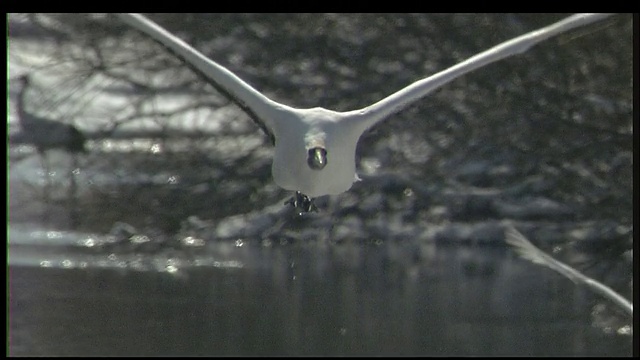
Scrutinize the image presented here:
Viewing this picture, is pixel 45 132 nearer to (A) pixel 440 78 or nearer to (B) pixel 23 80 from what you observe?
(B) pixel 23 80

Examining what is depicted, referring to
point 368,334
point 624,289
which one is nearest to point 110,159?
point 368,334

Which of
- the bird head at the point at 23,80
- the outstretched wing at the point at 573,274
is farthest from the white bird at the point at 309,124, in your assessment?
the bird head at the point at 23,80

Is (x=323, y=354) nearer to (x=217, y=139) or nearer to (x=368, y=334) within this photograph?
(x=368, y=334)

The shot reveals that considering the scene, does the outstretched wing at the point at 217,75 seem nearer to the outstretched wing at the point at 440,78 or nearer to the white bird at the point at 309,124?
the white bird at the point at 309,124

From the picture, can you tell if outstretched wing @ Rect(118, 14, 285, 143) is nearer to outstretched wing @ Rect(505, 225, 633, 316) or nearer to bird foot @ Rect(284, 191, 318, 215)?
bird foot @ Rect(284, 191, 318, 215)

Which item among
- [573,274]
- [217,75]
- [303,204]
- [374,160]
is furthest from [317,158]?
[374,160]

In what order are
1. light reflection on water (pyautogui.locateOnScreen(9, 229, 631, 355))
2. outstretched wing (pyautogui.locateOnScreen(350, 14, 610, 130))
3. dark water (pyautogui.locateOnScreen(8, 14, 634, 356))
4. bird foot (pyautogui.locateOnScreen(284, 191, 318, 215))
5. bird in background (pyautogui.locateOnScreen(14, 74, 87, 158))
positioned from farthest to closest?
bird in background (pyautogui.locateOnScreen(14, 74, 87, 158)), dark water (pyautogui.locateOnScreen(8, 14, 634, 356)), light reflection on water (pyautogui.locateOnScreen(9, 229, 631, 355)), bird foot (pyautogui.locateOnScreen(284, 191, 318, 215)), outstretched wing (pyautogui.locateOnScreen(350, 14, 610, 130))

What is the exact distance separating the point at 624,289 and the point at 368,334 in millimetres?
2565

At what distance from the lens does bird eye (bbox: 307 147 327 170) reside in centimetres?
759

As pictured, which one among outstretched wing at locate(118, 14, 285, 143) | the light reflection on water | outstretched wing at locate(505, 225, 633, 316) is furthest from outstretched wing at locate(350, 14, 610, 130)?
the light reflection on water

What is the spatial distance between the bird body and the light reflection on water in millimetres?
1028

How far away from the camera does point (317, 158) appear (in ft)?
24.9

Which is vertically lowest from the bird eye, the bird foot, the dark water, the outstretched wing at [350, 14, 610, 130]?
the bird eye

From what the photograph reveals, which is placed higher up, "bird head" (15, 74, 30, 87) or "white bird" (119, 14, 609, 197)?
"bird head" (15, 74, 30, 87)
